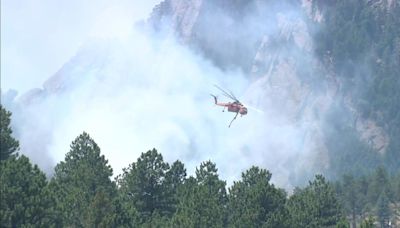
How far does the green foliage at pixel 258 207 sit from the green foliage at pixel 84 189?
11735mm

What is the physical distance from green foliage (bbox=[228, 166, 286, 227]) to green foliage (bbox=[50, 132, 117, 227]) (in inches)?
462

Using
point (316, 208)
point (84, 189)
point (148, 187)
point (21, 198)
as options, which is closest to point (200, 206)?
point (148, 187)

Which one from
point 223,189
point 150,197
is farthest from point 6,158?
point 223,189

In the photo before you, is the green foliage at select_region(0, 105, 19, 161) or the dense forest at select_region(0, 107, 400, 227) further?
the green foliage at select_region(0, 105, 19, 161)

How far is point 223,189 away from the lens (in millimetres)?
95875

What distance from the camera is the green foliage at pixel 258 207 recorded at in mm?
82812

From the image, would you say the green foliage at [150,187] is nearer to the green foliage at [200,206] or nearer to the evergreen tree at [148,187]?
the evergreen tree at [148,187]

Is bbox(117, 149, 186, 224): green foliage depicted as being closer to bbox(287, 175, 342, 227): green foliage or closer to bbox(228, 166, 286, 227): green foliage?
bbox(228, 166, 286, 227): green foliage

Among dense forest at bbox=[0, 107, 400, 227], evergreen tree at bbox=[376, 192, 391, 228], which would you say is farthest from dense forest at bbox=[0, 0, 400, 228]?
evergreen tree at bbox=[376, 192, 391, 228]

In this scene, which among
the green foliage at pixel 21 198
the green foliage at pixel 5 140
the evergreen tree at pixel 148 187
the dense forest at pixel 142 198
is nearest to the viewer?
the green foliage at pixel 21 198

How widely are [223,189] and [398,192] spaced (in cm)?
6291

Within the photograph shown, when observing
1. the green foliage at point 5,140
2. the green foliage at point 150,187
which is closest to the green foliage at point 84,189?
the green foliage at point 150,187

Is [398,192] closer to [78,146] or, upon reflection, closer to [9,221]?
[78,146]

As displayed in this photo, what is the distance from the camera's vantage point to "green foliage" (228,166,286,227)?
8281cm
